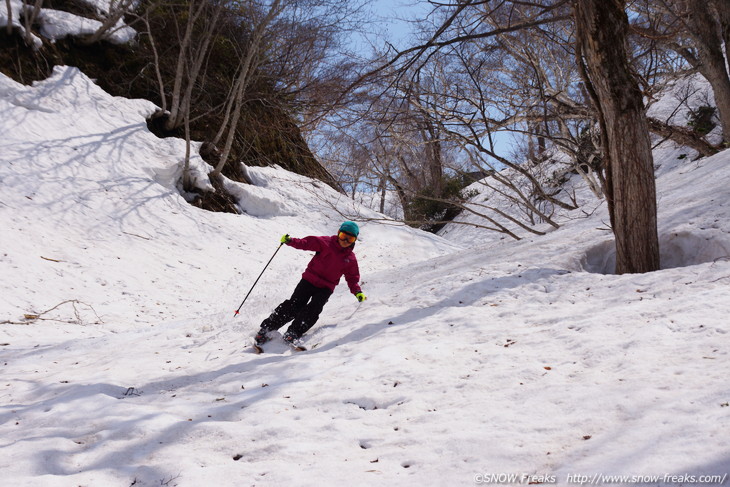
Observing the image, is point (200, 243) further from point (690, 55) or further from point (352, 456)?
point (690, 55)

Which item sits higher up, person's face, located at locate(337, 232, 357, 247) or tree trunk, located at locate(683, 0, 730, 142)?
tree trunk, located at locate(683, 0, 730, 142)

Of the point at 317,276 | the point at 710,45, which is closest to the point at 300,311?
the point at 317,276

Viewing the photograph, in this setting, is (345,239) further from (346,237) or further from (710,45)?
(710,45)

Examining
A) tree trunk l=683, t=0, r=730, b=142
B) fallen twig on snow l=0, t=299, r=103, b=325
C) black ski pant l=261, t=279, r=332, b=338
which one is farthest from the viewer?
tree trunk l=683, t=0, r=730, b=142

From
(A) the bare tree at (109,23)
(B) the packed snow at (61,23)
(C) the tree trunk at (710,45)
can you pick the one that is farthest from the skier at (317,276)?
(A) the bare tree at (109,23)

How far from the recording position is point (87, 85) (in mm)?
12305

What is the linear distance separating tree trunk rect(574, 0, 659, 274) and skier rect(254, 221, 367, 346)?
2885 mm

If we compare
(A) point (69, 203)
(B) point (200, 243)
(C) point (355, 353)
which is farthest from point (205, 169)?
(C) point (355, 353)

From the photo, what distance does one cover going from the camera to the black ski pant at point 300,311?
17.3 ft

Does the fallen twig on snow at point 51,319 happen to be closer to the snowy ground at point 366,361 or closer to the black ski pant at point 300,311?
the snowy ground at point 366,361

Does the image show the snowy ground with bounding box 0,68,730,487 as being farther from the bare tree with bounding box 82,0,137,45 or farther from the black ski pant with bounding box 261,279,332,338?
the bare tree with bounding box 82,0,137,45

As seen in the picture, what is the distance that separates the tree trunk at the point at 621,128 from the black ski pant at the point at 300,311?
3346 mm

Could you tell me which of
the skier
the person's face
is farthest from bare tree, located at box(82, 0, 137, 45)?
the person's face

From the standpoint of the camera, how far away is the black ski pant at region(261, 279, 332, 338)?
527 cm
